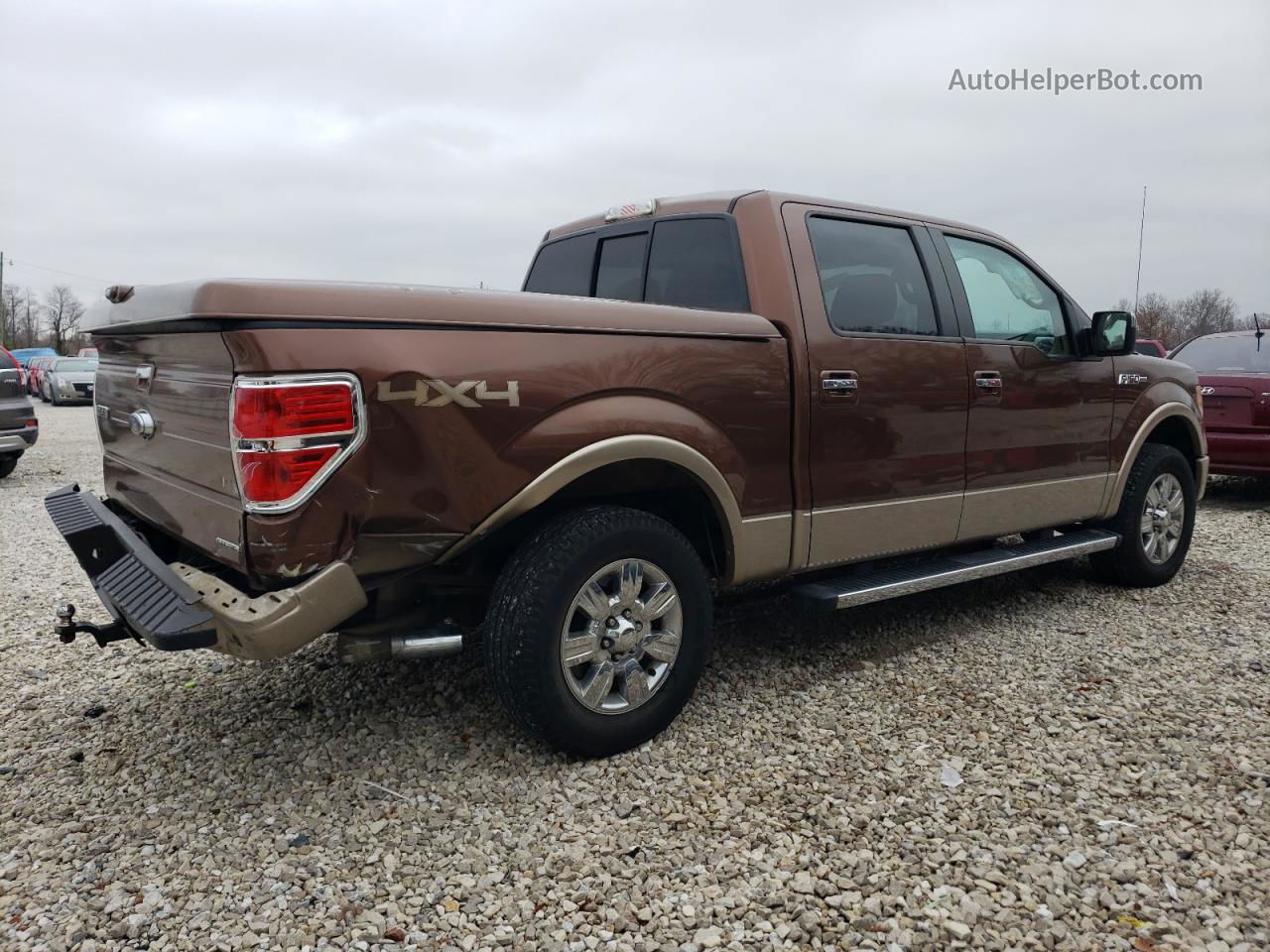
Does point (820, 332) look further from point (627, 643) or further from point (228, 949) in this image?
point (228, 949)

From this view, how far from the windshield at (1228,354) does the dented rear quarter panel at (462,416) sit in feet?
23.1

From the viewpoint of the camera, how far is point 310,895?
240 cm

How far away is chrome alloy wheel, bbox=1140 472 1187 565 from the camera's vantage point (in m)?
5.19

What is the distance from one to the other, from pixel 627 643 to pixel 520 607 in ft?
1.41

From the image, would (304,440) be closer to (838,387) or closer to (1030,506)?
(838,387)

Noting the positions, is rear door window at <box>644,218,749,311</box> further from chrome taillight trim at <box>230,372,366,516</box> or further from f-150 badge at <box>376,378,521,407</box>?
chrome taillight trim at <box>230,372,366,516</box>

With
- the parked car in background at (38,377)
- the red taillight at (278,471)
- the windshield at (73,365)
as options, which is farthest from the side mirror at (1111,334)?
the parked car in background at (38,377)

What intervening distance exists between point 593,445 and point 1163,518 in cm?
395

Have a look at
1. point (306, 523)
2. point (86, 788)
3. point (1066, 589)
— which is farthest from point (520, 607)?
point (1066, 589)

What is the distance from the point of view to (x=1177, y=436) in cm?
545

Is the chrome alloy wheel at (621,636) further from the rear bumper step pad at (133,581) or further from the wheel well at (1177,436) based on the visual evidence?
the wheel well at (1177,436)

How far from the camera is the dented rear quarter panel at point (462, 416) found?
246 centimetres

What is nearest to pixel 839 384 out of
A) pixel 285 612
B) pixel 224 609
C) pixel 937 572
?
pixel 937 572

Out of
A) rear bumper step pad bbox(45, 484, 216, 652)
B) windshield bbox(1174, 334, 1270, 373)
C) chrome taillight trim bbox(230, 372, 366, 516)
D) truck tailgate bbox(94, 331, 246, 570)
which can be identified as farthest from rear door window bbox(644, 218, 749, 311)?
windshield bbox(1174, 334, 1270, 373)
